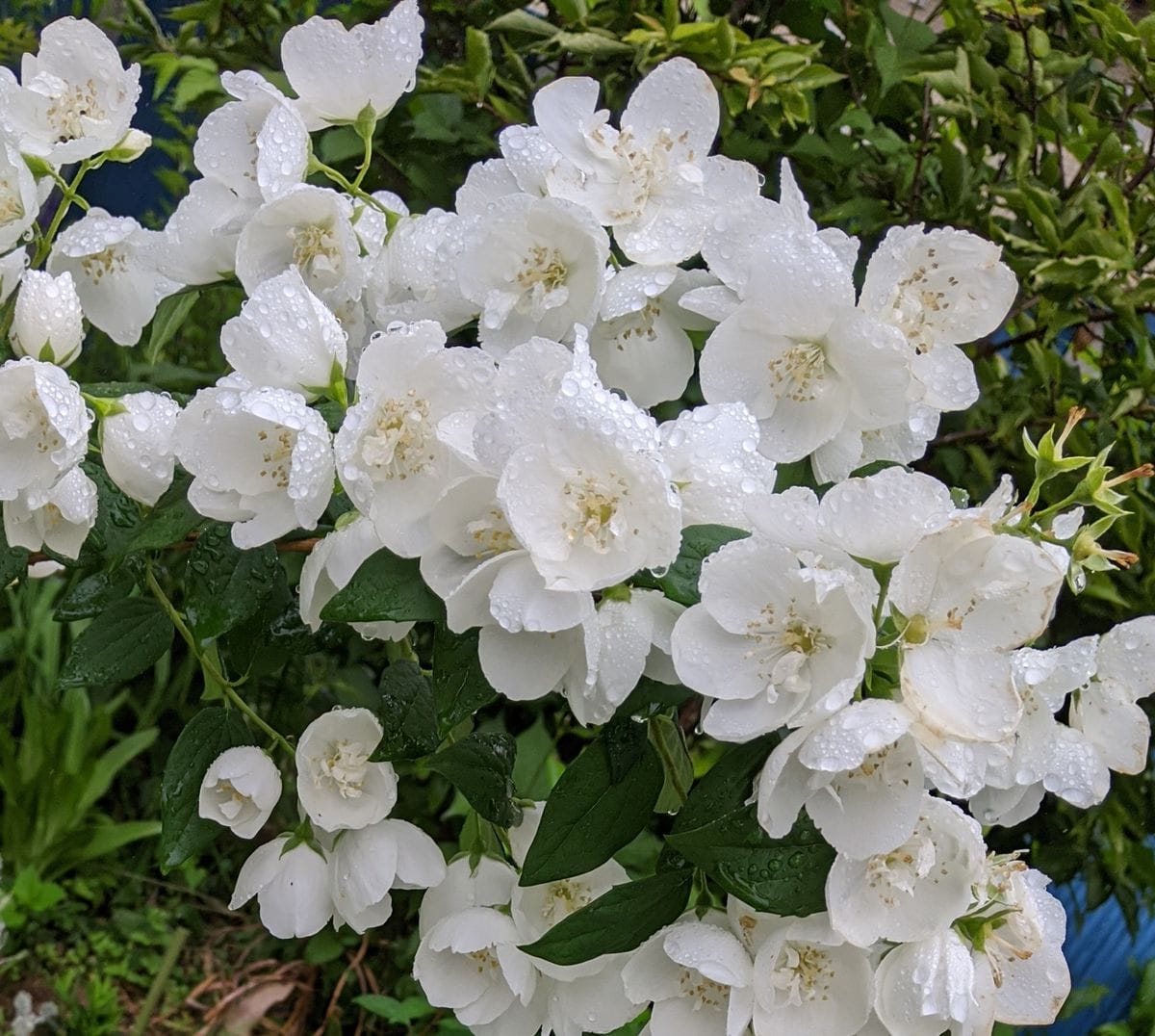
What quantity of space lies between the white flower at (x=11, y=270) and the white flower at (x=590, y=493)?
19.6 inches

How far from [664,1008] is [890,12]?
1.26 m

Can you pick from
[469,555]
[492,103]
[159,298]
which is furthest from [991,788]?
[492,103]

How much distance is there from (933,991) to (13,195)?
2.53 feet

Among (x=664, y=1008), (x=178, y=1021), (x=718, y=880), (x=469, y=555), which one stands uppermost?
(x=469, y=555)

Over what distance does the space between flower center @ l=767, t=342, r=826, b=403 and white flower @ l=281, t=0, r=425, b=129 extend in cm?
35

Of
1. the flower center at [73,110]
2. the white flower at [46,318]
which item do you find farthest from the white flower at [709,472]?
the flower center at [73,110]

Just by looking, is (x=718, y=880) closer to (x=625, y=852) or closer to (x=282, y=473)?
(x=282, y=473)

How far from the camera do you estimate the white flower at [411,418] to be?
1.85 feet

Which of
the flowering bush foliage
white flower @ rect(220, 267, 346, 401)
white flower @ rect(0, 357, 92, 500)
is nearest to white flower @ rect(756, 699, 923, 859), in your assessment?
the flowering bush foliage

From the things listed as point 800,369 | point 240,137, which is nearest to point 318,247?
point 240,137

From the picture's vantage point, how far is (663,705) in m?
0.67

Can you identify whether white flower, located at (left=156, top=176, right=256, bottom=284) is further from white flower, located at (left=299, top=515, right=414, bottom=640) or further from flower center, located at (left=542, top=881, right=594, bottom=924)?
flower center, located at (left=542, top=881, right=594, bottom=924)

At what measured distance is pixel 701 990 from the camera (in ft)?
2.23

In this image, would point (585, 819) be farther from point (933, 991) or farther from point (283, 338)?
point (283, 338)
